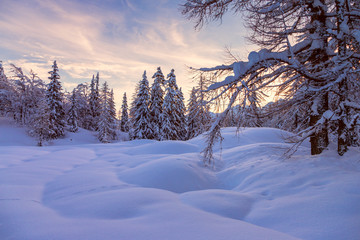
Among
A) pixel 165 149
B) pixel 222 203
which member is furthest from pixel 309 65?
pixel 165 149

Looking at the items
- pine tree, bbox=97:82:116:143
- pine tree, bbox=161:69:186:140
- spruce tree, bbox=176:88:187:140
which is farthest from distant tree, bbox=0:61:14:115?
spruce tree, bbox=176:88:187:140

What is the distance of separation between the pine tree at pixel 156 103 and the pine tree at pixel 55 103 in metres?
16.5

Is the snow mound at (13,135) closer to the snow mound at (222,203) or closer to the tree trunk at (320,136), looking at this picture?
the snow mound at (222,203)

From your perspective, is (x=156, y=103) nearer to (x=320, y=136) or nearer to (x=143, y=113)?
(x=143, y=113)

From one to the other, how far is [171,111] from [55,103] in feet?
66.6

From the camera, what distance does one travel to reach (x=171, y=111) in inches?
976

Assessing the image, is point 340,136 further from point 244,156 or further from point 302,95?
point 244,156

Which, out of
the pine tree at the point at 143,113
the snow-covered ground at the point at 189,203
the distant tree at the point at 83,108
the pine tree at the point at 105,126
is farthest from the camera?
the distant tree at the point at 83,108

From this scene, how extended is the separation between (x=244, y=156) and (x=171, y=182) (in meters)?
3.12

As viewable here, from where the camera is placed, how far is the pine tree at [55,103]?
29.3 meters

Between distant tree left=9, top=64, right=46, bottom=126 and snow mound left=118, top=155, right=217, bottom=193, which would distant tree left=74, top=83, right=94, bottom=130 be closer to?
distant tree left=9, top=64, right=46, bottom=126

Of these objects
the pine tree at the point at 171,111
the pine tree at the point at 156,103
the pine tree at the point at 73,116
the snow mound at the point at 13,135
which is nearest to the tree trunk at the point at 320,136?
the pine tree at the point at 171,111

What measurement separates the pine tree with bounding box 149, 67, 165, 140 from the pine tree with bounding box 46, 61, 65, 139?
1646 centimetres

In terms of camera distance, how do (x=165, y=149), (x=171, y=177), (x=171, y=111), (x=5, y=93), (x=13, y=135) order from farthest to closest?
(x=5, y=93), (x=13, y=135), (x=171, y=111), (x=165, y=149), (x=171, y=177)
